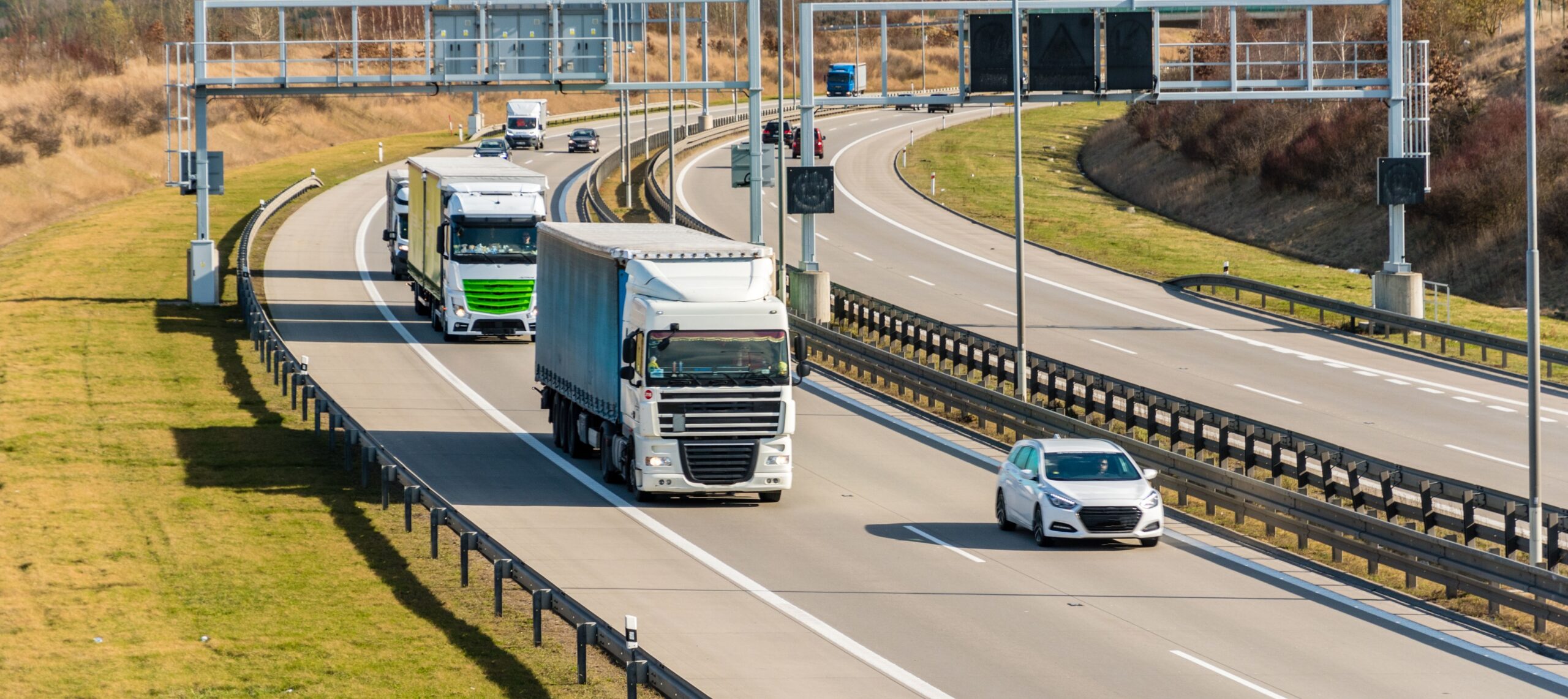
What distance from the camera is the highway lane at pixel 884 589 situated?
18.2 metres

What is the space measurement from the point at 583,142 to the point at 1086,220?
1457 inches

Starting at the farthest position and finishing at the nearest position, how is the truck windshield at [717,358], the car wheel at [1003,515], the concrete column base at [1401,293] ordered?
the concrete column base at [1401,293] < the truck windshield at [717,358] < the car wheel at [1003,515]

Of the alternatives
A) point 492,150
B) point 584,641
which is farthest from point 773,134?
point 584,641

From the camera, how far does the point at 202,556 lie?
23.3 m

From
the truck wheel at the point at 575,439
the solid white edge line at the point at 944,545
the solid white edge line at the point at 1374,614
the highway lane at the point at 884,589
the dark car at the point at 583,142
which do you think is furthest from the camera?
the dark car at the point at 583,142

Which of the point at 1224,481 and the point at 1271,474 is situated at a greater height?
the point at 1224,481

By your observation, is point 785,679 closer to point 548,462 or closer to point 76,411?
point 548,462

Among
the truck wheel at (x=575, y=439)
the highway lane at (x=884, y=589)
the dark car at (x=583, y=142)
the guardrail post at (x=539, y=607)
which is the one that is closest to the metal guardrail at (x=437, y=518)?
the guardrail post at (x=539, y=607)

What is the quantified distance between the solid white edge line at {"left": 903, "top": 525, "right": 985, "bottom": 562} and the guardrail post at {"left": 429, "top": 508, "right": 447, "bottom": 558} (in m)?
6.62

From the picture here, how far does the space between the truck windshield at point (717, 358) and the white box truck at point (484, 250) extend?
16.8 metres

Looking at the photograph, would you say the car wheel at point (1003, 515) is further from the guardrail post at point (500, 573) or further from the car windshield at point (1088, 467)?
the guardrail post at point (500, 573)

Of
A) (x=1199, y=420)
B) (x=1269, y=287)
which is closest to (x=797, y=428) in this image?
(x=1199, y=420)

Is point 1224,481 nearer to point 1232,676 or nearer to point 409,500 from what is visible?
point 1232,676

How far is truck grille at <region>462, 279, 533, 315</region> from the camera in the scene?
4350 cm
